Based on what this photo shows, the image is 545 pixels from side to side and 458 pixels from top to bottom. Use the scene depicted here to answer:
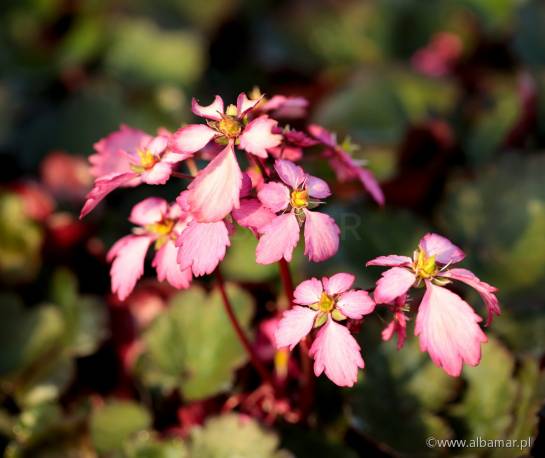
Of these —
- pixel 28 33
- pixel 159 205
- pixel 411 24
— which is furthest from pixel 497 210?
pixel 28 33

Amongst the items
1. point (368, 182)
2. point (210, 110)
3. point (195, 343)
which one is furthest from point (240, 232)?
point (210, 110)

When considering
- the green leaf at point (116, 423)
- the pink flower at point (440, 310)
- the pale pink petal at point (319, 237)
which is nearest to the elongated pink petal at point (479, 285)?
the pink flower at point (440, 310)

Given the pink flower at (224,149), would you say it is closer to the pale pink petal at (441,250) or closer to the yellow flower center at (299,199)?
the yellow flower center at (299,199)

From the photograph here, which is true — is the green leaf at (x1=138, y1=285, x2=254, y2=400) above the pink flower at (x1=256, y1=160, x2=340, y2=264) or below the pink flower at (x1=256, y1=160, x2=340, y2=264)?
below

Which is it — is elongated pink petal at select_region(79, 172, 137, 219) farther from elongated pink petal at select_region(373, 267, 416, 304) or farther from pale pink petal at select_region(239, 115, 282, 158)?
elongated pink petal at select_region(373, 267, 416, 304)

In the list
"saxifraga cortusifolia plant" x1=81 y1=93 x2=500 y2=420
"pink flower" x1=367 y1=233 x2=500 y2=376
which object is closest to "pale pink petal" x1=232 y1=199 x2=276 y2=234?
"saxifraga cortusifolia plant" x1=81 y1=93 x2=500 y2=420

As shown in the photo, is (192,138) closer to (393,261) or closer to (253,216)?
(253,216)
